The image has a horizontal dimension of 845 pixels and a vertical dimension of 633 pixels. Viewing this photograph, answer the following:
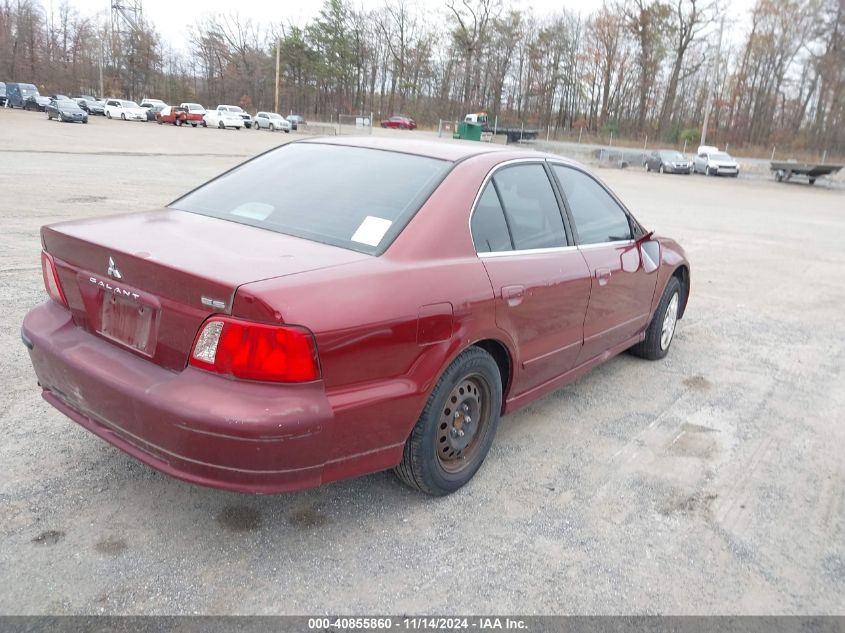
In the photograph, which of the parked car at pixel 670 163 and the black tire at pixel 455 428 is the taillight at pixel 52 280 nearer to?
the black tire at pixel 455 428

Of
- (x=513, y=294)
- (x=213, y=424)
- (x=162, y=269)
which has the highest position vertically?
(x=162, y=269)

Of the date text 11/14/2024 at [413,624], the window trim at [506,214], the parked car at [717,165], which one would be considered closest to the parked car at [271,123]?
the parked car at [717,165]

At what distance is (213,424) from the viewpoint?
2.28 m

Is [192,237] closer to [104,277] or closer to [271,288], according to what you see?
[104,277]

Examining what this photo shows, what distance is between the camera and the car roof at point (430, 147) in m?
3.44

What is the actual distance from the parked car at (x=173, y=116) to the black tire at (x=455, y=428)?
5110 centimetres

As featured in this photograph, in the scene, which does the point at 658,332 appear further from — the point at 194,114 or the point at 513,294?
the point at 194,114

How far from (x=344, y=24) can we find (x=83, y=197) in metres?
76.8

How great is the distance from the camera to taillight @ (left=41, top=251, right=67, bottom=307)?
296 cm

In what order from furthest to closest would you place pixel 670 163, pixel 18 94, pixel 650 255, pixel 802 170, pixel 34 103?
1. pixel 18 94
2. pixel 34 103
3. pixel 670 163
4. pixel 802 170
5. pixel 650 255

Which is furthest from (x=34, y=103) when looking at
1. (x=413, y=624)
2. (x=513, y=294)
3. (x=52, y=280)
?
(x=413, y=624)

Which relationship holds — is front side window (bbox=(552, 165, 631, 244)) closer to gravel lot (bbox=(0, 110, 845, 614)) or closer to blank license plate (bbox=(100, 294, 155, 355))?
gravel lot (bbox=(0, 110, 845, 614))

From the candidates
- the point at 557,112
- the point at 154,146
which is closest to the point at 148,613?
the point at 154,146

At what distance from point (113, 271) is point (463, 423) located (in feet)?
5.43
